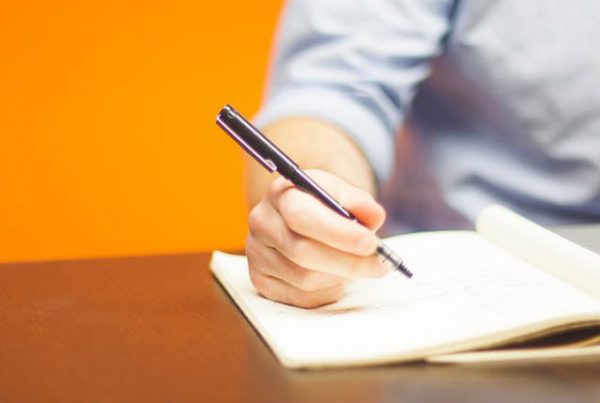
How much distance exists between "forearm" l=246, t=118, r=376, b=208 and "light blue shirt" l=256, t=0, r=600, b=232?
0.04 m

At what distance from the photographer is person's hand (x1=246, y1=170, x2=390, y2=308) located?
530 millimetres

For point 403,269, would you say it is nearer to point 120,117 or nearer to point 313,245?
point 313,245

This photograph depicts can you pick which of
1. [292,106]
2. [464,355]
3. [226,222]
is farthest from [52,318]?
[226,222]

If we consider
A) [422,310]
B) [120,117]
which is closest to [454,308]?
[422,310]

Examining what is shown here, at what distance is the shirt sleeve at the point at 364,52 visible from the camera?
3.06ft

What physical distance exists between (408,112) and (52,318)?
551 millimetres

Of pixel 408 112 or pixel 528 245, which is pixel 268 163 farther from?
pixel 408 112

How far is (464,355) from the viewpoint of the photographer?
1.58 feet

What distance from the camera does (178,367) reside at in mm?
470

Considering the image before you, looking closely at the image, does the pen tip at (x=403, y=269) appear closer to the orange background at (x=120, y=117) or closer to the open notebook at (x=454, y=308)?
the open notebook at (x=454, y=308)

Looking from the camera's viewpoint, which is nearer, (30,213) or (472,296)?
(472,296)

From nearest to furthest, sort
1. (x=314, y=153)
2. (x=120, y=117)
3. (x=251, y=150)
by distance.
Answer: (x=251, y=150) < (x=314, y=153) < (x=120, y=117)

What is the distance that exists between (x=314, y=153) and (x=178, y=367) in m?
0.31

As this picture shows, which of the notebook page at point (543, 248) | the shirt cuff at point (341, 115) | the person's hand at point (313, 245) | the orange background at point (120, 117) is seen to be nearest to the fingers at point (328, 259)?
the person's hand at point (313, 245)
